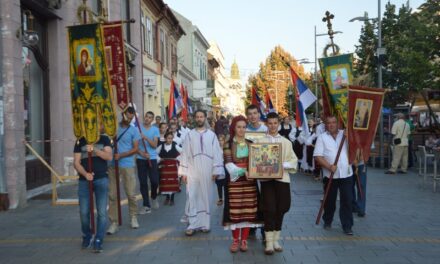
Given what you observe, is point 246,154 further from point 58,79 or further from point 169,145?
point 58,79

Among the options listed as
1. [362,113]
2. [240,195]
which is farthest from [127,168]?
[362,113]

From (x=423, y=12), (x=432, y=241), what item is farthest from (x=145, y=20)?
(x=432, y=241)

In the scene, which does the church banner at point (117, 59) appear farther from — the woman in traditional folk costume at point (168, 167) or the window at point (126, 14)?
the window at point (126, 14)

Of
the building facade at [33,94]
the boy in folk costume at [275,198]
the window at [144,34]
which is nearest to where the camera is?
the boy in folk costume at [275,198]

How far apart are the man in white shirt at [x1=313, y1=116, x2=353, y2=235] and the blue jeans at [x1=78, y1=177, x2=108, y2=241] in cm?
314

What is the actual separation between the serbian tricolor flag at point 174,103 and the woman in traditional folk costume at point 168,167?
572 centimetres

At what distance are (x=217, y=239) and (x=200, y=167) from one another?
3.58 feet

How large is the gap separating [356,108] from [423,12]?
43.1 ft

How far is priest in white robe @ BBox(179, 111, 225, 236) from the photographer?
7617 mm

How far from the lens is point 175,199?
440 inches

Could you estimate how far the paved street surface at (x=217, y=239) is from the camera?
20.5ft

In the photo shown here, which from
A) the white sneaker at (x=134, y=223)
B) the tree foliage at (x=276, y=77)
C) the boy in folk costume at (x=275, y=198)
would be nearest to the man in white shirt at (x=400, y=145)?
the white sneaker at (x=134, y=223)

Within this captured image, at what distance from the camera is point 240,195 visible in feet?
21.5

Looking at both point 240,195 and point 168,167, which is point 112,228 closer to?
point 240,195
